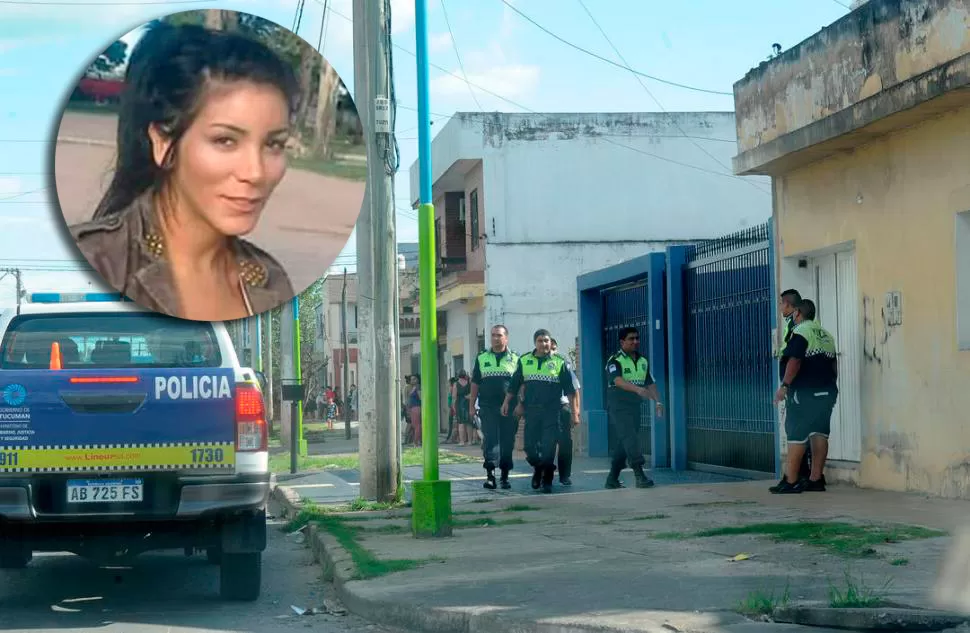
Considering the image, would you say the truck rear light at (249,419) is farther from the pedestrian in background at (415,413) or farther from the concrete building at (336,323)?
the concrete building at (336,323)

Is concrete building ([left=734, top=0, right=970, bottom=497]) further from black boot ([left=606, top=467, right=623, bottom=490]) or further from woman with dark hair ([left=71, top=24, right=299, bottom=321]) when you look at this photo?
woman with dark hair ([left=71, top=24, right=299, bottom=321])

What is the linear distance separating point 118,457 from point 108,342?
0.86 meters

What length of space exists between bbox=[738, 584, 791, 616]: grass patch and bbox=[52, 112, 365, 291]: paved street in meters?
2.56

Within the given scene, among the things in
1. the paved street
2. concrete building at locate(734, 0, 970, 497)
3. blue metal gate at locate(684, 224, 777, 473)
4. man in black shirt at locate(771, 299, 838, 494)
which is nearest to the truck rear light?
the paved street

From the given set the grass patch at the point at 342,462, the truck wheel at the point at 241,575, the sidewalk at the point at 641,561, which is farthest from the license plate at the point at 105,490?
the grass patch at the point at 342,462

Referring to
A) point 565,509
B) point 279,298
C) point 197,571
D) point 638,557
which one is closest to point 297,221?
point 279,298

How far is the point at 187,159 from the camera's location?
5203 mm

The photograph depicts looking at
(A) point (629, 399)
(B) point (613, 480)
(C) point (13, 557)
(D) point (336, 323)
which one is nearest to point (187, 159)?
(C) point (13, 557)

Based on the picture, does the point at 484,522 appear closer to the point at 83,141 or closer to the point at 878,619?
the point at 878,619

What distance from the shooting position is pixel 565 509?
465 inches

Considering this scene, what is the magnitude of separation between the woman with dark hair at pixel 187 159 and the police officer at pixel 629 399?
340 inches

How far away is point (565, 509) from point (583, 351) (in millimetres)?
9524

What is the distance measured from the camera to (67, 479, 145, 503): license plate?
737 centimetres

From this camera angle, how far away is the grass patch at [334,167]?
217 inches
